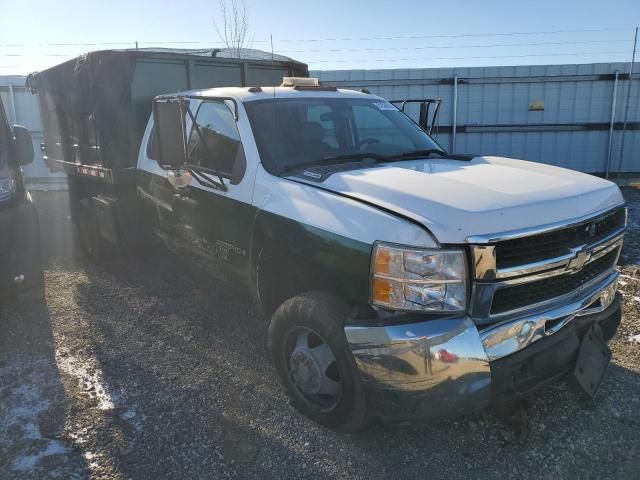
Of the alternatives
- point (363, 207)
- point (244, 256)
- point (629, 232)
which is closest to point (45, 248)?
point (244, 256)

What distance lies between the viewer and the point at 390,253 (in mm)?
2619

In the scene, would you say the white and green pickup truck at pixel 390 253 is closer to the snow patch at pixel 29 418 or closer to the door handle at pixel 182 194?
the door handle at pixel 182 194

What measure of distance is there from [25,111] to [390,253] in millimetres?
14078

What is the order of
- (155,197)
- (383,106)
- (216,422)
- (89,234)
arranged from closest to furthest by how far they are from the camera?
(216,422) < (383,106) < (155,197) < (89,234)

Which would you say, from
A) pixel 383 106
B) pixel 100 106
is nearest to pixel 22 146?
pixel 100 106

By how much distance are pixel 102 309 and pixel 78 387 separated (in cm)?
157

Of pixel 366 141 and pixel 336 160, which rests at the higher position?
pixel 366 141

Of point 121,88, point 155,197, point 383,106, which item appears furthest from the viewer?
point 121,88

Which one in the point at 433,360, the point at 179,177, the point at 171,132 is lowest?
the point at 433,360

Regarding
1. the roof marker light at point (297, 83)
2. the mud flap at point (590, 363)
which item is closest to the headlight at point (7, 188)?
the roof marker light at point (297, 83)

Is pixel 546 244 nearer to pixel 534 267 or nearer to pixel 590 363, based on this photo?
pixel 534 267

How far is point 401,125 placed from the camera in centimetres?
444

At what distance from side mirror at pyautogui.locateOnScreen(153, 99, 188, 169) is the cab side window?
5.6 inches

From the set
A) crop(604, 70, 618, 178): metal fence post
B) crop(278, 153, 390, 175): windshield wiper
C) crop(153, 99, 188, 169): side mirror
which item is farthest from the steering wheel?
crop(604, 70, 618, 178): metal fence post
